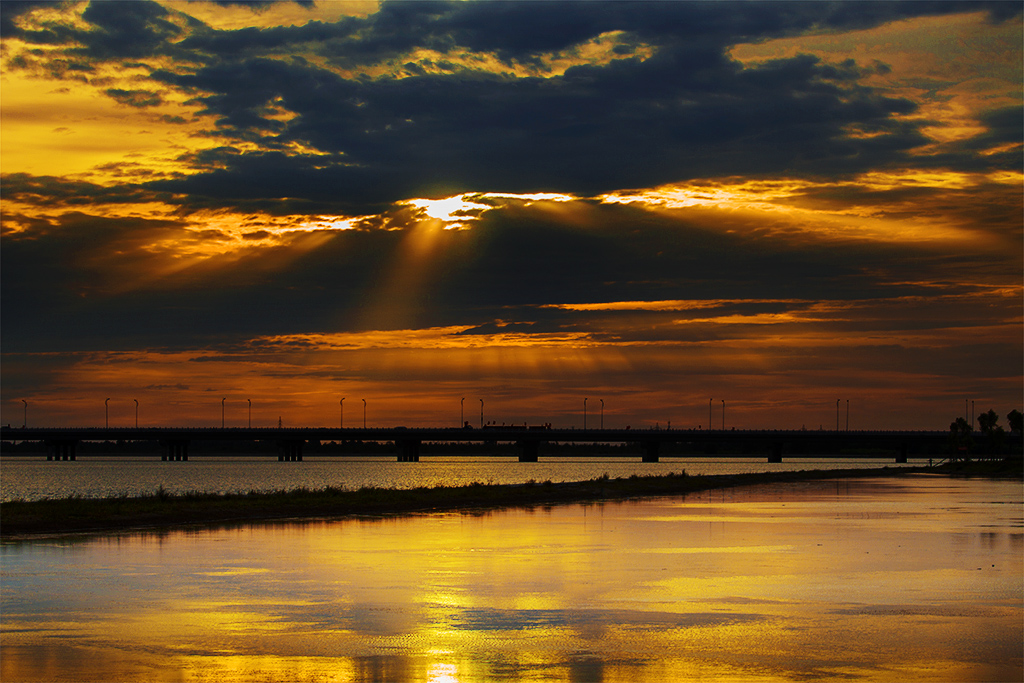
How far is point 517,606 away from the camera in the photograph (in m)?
23.2

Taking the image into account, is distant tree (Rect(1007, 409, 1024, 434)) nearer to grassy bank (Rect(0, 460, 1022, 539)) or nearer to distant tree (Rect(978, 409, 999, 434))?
distant tree (Rect(978, 409, 999, 434))

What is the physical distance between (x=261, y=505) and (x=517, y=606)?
34.2m

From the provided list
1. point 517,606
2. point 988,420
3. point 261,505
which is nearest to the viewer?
point 517,606

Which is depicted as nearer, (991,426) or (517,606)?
(517,606)

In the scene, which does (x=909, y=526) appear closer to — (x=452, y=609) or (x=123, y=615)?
(x=452, y=609)

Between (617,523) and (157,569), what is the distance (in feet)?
74.6

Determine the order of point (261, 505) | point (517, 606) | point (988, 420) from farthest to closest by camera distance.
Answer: point (988, 420) < point (261, 505) < point (517, 606)

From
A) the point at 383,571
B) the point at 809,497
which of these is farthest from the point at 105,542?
the point at 809,497

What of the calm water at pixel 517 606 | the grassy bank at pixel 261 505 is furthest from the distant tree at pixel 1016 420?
the calm water at pixel 517 606

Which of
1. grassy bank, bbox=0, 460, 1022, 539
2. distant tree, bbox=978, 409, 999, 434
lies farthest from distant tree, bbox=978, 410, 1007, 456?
grassy bank, bbox=0, 460, 1022, 539

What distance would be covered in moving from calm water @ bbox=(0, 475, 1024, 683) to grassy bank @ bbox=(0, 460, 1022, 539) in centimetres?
493

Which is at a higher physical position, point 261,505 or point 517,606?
point 517,606

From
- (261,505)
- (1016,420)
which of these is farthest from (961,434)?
(261,505)

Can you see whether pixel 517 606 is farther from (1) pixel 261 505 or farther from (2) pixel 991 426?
(2) pixel 991 426
